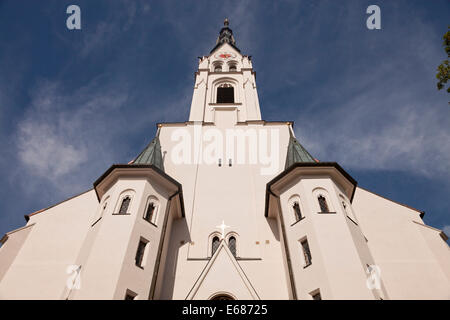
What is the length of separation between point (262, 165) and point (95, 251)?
1106 cm

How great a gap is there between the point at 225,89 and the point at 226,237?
56.0 feet

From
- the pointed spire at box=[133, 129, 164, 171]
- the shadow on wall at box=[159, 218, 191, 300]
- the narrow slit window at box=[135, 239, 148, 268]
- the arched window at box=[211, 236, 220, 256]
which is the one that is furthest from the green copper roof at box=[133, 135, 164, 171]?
the arched window at box=[211, 236, 220, 256]

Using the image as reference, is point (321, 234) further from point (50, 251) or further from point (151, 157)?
point (50, 251)

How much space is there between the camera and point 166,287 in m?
13.8

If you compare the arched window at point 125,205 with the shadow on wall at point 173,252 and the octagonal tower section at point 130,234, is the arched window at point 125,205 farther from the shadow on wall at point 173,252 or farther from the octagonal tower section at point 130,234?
the shadow on wall at point 173,252

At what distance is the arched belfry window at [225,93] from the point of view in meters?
27.9

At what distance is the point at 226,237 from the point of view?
52.2 feet

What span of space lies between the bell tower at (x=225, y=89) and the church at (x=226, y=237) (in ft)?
13.2

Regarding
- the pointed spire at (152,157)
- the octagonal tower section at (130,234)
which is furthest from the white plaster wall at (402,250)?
the pointed spire at (152,157)

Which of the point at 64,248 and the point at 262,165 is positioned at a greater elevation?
the point at 262,165

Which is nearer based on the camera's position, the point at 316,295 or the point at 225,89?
the point at 316,295

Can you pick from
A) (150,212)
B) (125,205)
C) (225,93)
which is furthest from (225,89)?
(125,205)

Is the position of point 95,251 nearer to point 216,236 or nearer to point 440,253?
point 216,236
